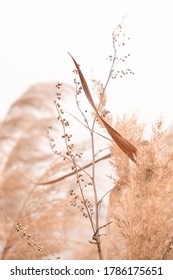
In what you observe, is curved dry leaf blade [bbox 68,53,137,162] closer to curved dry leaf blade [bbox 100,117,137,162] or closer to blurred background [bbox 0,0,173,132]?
curved dry leaf blade [bbox 100,117,137,162]

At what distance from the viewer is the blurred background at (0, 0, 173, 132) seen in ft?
9.02

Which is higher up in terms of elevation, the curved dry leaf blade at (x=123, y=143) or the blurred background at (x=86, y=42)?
the blurred background at (x=86, y=42)

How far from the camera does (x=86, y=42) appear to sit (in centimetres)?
325

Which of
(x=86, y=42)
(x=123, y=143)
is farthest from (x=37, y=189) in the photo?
(x=86, y=42)

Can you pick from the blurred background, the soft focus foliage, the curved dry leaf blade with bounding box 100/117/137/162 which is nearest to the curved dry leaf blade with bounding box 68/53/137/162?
the curved dry leaf blade with bounding box 100/117/137/162

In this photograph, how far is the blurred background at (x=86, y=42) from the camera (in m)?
2.75

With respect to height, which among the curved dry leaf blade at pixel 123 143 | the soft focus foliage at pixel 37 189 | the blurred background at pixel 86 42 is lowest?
the curved dry leaf blade at pixel 123 143

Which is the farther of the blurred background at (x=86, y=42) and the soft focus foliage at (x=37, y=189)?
the blurred background at (x=86, y=42)

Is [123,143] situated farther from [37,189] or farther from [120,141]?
[37,189]

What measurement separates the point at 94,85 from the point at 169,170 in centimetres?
20

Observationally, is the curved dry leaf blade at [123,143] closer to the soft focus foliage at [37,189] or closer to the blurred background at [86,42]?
the soft focus foliage at [37,189]

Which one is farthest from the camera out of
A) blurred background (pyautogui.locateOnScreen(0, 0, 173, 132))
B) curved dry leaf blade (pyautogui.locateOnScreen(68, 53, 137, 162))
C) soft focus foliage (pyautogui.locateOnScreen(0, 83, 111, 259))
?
blurred background (pyautogui.locateOnScreen(0, 0, 173, 132))

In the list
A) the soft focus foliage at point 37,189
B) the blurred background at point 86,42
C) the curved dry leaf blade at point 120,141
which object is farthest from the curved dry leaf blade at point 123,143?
the blurred background at point 86,42

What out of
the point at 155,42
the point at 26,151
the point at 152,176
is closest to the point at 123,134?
the point at 152,176
